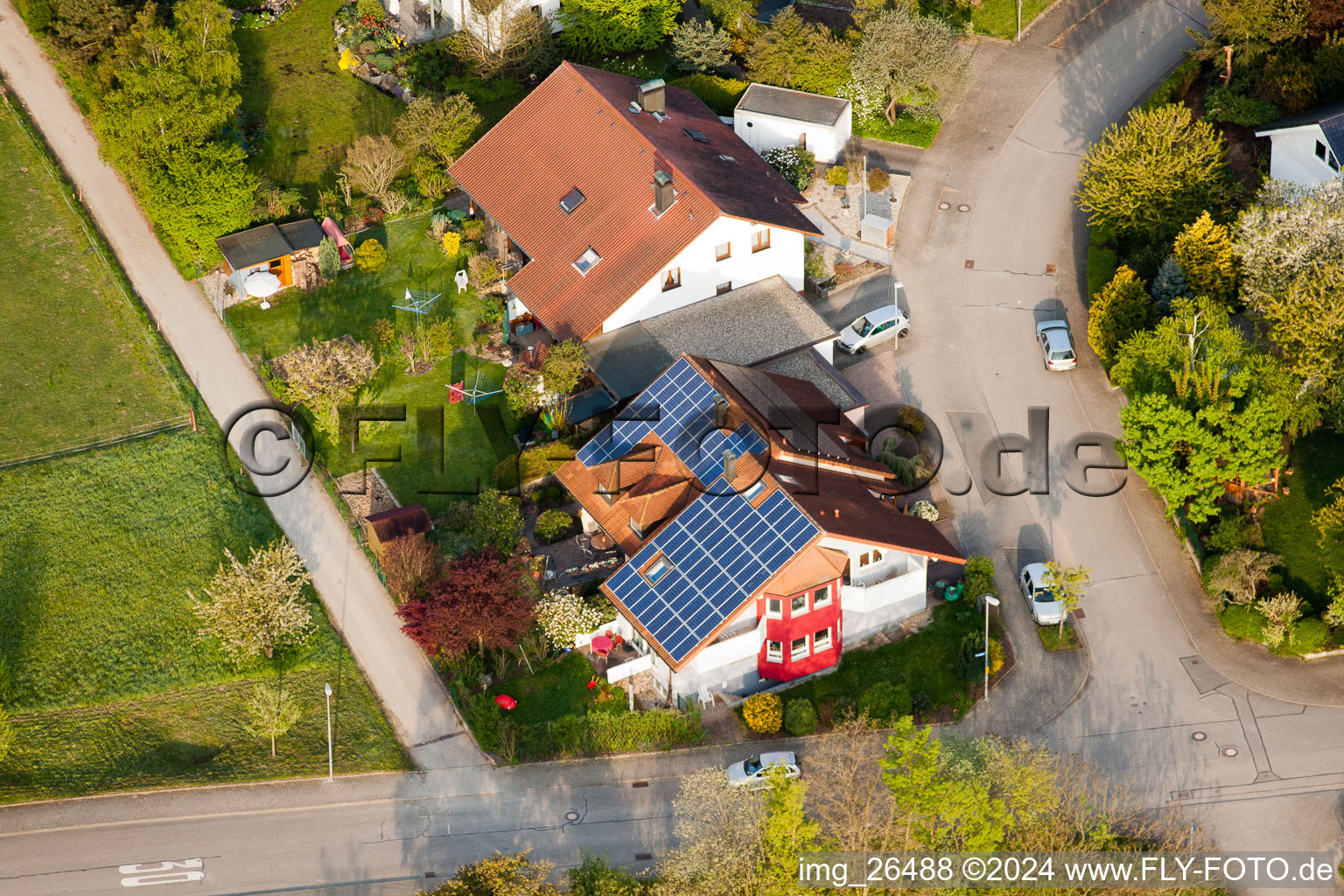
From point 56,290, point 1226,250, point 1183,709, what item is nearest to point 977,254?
point 1226,250

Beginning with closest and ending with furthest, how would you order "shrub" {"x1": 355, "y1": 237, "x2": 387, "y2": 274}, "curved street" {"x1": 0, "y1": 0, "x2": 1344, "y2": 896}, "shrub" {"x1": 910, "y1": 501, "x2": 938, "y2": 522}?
1. "curved street" {"x1": 0, "y1": 0, "x2": 1344, "y2": 896}
2. "shrub" {"x1": 910, "y1": 501, "x2": 938, "y2": 522}
3. "shrub" {"x1": 355, "y1": 237, "x2": 387, "y2": 274}

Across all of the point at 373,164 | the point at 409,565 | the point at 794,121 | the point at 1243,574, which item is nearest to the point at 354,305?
the point at 373,164

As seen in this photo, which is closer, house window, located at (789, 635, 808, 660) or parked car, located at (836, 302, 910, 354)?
house window, located at (789, 635, 808, 660)

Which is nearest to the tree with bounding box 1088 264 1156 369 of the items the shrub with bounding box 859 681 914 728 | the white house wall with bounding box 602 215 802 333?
the white house wall with bounding box 602 215 802 333

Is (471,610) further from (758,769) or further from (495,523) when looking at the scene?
(758,769)

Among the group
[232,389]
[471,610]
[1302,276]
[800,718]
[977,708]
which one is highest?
[232,389]

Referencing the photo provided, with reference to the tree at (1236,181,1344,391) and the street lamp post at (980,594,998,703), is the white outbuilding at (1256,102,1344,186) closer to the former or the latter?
the tree at (1236,181,1344,391)

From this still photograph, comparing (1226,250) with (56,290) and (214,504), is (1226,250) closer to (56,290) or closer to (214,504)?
(214,504)
